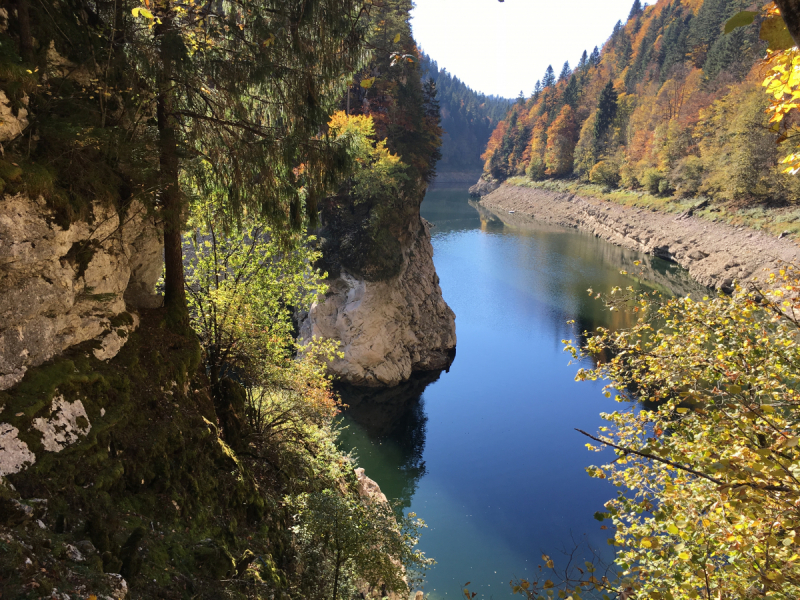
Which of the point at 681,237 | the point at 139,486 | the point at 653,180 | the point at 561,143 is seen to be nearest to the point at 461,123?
the point at 561,143

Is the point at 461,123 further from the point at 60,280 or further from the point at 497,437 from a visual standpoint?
the point at 60,280

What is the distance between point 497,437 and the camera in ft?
63.3

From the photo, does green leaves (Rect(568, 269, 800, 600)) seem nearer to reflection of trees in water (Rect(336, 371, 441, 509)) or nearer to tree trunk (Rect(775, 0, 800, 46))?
tree trunk (Rect(775, 0, 800, 46))

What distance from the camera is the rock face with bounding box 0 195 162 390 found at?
17.2 feet

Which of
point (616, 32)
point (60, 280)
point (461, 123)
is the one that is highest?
point (616, 32)

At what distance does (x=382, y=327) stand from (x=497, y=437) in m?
7.29

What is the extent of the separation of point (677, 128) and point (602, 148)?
17.6m

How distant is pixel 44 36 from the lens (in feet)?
19.7

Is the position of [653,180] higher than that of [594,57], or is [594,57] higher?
[594,57]

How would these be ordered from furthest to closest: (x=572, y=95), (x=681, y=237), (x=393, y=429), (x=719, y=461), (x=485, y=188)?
(x=485, y=188) → (x=572, y=95) → (x=681, y=237) → (x=393, y=429) → (x=719, y=461)

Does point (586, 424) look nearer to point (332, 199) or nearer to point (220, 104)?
point (332, 199)

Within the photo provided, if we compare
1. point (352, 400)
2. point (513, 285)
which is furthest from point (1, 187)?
point (513, 285)

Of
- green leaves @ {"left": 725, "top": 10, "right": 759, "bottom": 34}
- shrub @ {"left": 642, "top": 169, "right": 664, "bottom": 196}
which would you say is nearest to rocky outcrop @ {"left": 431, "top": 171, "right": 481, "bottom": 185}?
shrub @ {"left": 642, "top": 169, "right": 664, "bottom": 196}

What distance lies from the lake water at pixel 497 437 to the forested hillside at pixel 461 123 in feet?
323
